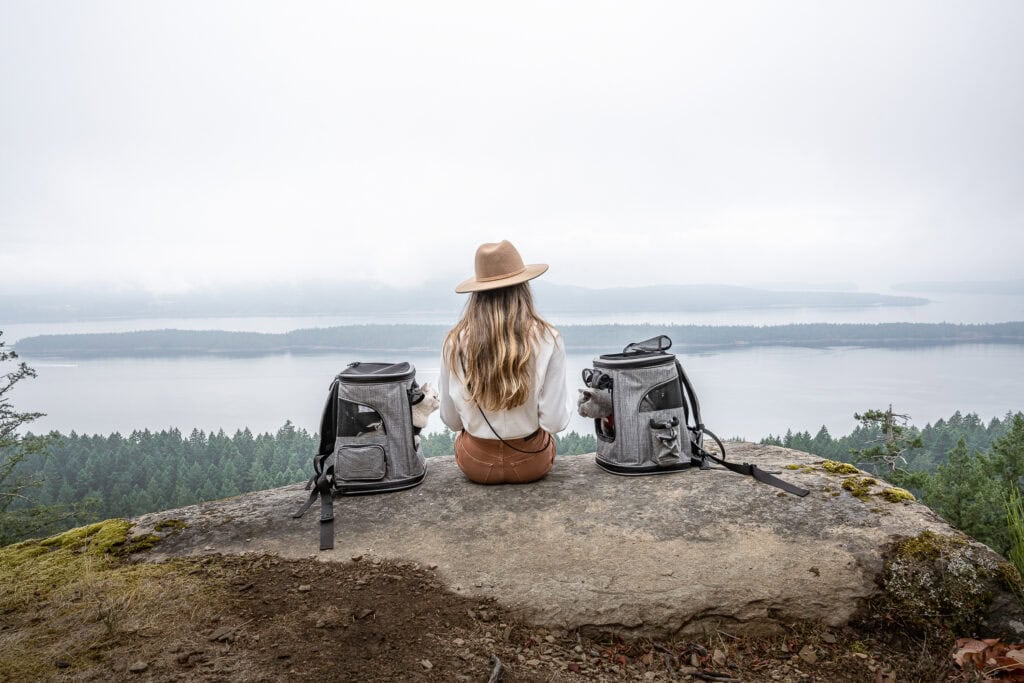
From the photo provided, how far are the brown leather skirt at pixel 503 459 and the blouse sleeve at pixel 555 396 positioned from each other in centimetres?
30

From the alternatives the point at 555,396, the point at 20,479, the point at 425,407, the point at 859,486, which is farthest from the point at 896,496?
the point at 20,479

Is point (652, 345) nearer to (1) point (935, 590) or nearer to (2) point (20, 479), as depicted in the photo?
(1) point (935, 590)

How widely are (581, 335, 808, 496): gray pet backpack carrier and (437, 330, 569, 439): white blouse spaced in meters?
0.56

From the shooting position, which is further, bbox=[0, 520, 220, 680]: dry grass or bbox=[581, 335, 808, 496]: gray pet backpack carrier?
bbox=[581, 335, 808, 496]: gray pet backpack carrier

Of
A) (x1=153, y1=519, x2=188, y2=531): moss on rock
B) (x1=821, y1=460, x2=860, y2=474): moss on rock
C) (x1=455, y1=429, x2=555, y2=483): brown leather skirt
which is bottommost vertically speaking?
(x1=153, y1=519, x2=188, y2=531): moss on rock

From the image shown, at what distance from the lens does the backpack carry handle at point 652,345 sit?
5.00 metres

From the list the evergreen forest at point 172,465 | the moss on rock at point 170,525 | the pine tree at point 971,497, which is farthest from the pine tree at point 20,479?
the pine tree at point 971,497

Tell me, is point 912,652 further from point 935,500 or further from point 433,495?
point 935,500

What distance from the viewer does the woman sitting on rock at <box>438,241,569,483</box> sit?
14.3ft

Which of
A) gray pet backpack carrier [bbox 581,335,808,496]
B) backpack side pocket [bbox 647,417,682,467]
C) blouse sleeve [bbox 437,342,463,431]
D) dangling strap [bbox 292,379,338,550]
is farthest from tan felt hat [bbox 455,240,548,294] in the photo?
backpack side pocket [bbox 647,417,682,467]

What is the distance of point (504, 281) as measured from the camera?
4355 mm

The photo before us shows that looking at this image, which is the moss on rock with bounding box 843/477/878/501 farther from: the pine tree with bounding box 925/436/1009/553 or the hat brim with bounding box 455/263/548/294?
the pine tree with bounding box 925/436/1009/553

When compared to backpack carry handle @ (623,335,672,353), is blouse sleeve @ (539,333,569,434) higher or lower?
lower

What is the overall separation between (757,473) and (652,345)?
1.34 m
